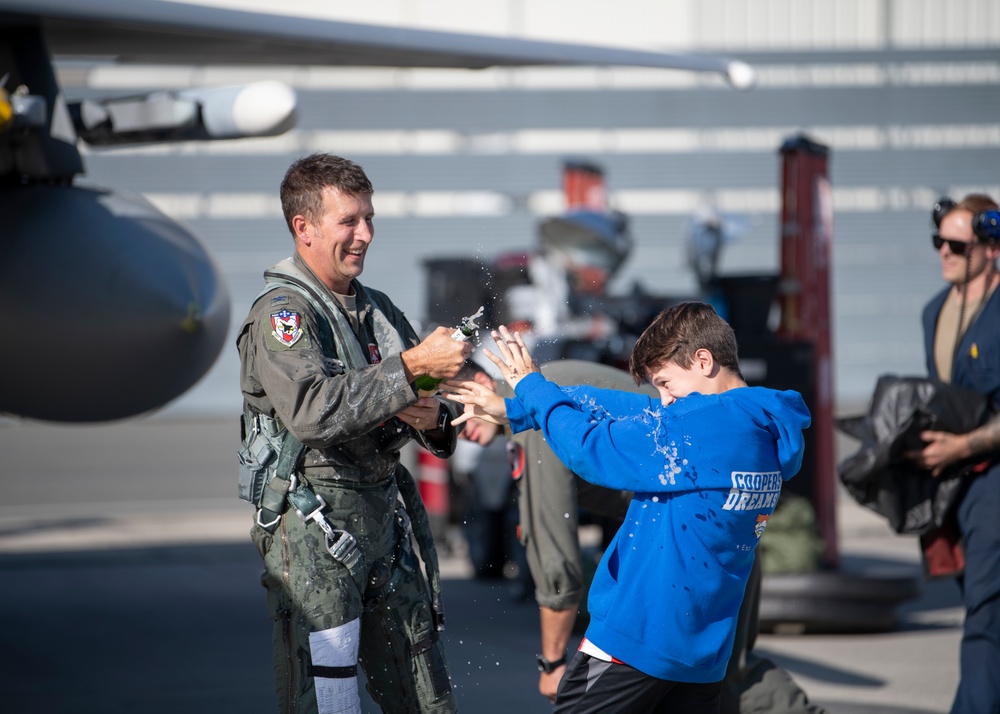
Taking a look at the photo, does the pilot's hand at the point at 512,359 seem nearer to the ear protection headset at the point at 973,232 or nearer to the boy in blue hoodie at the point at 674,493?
the boy in blue hoodie at the point at 674,493

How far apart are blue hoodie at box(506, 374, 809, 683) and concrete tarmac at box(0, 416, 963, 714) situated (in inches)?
75.2

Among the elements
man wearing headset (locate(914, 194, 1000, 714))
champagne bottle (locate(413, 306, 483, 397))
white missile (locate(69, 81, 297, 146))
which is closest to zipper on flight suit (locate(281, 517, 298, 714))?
champagne bottle (locate(413, 306, 483, 397))

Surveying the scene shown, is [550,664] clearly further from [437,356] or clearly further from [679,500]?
[437,356]

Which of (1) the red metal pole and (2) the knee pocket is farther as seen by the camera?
(1) the red metal pole

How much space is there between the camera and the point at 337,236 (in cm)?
299

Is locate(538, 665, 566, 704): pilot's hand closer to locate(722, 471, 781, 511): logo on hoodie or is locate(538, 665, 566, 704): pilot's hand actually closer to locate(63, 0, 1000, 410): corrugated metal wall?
locate(722, 471, 781, 511): logo on hoodie

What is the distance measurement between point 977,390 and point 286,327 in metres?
2.84

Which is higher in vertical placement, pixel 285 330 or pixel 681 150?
pixel 681 150

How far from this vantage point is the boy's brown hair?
8.98ft

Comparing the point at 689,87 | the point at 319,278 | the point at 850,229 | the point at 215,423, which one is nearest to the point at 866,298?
the point at 850,229

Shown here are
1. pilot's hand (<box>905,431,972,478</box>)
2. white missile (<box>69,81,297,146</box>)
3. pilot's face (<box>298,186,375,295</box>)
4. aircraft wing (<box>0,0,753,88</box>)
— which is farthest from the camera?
white missile (<box>69,81,297,146</box>)

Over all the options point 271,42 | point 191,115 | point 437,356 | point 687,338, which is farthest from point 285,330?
point 271,42

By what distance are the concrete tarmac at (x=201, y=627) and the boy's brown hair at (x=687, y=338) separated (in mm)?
2072

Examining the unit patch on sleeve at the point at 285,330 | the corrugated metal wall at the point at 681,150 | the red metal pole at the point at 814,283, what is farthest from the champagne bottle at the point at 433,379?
the corrugated metal wall at the point at 681,150
